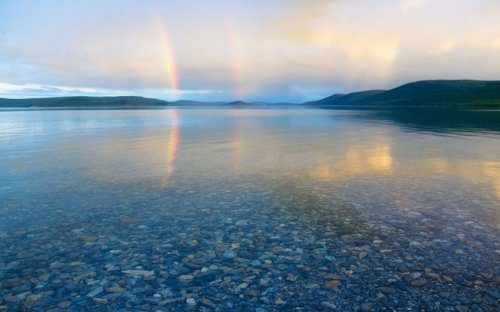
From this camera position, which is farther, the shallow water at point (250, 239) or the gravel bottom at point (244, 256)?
the shallow water at point (250, 239)

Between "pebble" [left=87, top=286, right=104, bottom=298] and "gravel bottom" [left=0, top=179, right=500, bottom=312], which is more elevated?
"gravel bottom" [left=0, top=179, right=500, bottom=312]

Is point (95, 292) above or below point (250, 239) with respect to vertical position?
below

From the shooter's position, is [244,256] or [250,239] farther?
[250,239]

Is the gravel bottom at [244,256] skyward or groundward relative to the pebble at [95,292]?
skyward

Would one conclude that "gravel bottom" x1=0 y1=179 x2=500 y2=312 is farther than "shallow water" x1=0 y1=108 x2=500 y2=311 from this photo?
No

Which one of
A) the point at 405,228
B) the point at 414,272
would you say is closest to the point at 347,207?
the point at 405,228

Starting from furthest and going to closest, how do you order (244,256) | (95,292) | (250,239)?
(250,239)
(244,256)
(95,292)

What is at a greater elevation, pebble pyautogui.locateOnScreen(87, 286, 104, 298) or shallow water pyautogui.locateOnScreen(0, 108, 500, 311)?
shallow water pyautogui.locateOnScreen(0, 108, 500, 311)

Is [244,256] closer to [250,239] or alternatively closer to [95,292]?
[250,239]

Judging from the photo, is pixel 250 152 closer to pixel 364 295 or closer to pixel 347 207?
pixel 347 207

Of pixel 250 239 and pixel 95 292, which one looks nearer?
pixel 95 292

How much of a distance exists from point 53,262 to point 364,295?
344 inches

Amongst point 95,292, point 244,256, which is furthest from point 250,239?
point 95,292

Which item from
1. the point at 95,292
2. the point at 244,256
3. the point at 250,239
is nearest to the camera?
the point at 95,292
